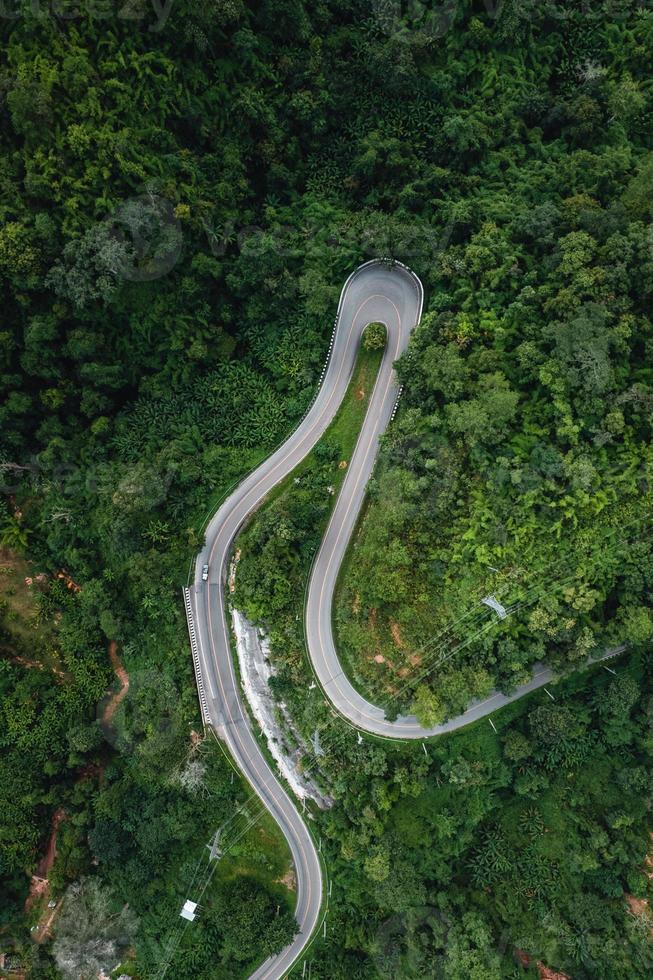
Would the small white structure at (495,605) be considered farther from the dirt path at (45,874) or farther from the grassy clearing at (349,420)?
the dirt path at (45,874)

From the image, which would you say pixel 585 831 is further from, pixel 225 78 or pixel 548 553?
pixel 225 78

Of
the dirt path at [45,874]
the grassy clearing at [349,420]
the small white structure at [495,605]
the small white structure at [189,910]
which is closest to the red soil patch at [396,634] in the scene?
the small white structure at [495,605]

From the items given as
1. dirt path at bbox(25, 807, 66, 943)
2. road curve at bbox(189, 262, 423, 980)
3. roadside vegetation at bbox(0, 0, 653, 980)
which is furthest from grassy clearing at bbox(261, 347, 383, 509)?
dirt path at bbox(25, 807, 66, 943)

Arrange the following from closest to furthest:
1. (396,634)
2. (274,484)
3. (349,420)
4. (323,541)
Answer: (396,634) → (323,541) → (349,420) → (274,484)

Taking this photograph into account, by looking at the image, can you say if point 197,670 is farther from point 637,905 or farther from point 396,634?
point 637,905

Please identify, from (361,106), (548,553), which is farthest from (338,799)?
(361,106)

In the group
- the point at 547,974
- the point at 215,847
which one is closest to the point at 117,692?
the point at 215,847
